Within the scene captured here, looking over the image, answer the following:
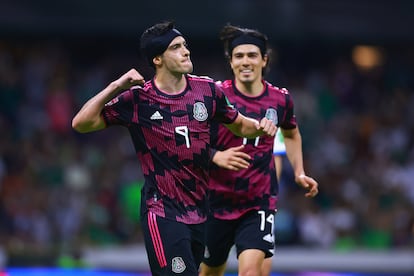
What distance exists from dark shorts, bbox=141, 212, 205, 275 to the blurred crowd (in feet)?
21.5

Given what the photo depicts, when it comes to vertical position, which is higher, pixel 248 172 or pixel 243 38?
pixel 243 38

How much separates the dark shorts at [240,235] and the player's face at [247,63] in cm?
116

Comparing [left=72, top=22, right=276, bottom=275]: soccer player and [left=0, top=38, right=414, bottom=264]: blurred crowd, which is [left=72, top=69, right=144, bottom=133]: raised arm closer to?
[left=72, top=22, right=276, bottom=275]: soccer player

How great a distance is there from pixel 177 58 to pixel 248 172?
61.7 inches

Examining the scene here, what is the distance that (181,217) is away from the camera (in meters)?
7.71

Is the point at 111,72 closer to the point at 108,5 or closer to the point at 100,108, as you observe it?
the point at 108,5

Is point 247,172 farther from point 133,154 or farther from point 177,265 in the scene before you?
point 133,154

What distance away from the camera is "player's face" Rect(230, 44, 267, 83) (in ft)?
29.6

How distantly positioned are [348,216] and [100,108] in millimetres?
9901

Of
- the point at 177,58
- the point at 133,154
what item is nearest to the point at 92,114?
the point at 177,58

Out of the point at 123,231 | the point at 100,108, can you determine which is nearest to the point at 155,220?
the point at 100,108

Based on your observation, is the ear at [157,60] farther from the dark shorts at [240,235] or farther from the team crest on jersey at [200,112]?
the dark shorts at [240,235]

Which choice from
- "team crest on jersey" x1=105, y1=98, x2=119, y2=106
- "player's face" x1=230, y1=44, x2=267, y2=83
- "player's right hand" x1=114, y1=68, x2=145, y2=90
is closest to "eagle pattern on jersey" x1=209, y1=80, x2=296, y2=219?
"player's face" x1=230, y1=44, x2=267, y2=83

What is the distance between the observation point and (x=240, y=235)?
8.84 m
